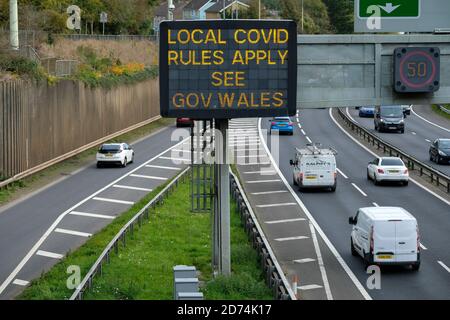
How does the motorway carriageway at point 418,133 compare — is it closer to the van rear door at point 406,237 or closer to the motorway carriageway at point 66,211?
the motorway carriageway at point 66,211

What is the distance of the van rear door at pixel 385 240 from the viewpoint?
28.9m

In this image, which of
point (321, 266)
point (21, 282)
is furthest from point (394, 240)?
point (21, 282)

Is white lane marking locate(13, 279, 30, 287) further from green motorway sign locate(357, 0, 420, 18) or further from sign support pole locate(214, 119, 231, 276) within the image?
green motorway sign locate(357, 0, 420, 18)

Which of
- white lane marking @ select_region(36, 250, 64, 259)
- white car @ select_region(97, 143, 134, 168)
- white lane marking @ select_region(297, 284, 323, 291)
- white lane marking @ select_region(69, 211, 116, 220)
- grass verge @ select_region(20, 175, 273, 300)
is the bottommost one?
white lane marking @ select_region(297, 284, 323, 291)

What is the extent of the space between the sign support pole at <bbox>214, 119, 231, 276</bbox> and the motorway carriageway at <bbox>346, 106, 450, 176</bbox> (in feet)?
95.5

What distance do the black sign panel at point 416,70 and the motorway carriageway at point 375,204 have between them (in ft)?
17.8

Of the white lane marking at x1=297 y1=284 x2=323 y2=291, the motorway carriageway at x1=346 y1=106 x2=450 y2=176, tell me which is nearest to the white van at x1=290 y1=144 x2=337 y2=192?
the motorway carriageway at x1=346 y1=106 x2=450 y2=176

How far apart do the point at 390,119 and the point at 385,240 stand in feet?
156

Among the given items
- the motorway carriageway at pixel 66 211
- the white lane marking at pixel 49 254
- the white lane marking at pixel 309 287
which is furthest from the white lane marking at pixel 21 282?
the white lane marking at pixel 309 287

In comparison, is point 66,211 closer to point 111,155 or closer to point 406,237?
point 111,155

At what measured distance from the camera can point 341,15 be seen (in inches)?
3580

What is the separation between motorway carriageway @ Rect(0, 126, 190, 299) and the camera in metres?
30.0

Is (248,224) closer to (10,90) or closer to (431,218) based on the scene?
(431,218)

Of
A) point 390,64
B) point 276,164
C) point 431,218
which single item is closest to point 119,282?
point 390,64
